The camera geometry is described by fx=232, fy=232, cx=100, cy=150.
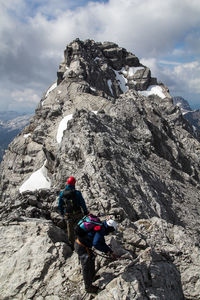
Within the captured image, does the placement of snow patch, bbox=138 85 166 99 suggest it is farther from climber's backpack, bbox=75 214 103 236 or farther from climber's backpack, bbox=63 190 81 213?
climber's backpack, bbox=75 214 103 236

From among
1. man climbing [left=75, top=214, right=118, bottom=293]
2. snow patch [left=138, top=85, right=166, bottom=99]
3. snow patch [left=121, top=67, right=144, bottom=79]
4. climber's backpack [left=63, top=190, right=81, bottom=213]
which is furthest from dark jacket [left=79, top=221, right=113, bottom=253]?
snow patch [left=121, top=67, right=144, bottom=79]

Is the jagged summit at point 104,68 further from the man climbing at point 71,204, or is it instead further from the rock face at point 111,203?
the man climbing at point 71,204

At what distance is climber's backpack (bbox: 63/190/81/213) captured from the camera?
11.0 metres

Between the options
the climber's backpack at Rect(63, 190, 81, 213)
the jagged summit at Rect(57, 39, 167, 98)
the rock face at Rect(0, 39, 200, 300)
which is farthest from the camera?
the jagged summit at Rect(57, 39, 167, 98)

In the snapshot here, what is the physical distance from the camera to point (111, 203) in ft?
51.5

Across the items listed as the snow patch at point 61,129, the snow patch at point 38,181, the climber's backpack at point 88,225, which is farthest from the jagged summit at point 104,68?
the climber's backpack at point 88,225

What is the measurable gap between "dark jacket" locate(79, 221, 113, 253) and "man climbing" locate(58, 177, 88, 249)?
1945 millimetres

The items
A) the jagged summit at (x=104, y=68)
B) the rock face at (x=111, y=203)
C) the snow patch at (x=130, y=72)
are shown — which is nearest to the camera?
the rock face at (x=111, y=203)

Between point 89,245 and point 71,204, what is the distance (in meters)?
2.56

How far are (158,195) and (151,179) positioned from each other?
231 cm

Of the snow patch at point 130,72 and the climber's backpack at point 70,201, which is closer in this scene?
the climber's backpack at point 70,201

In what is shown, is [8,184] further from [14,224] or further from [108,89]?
[108,89]

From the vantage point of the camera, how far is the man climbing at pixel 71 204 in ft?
36.2

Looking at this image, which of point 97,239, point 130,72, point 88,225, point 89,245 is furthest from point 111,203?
point 130,72
